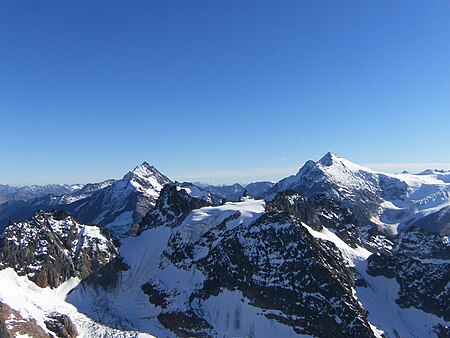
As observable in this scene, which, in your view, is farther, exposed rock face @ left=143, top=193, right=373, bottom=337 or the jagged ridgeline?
exposed rock face @ left=143, top=193, right=373, bottom=337

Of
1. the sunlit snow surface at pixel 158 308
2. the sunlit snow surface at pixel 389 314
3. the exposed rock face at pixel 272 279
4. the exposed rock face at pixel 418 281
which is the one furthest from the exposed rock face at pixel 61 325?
the exposed rock face at pixel 418 281

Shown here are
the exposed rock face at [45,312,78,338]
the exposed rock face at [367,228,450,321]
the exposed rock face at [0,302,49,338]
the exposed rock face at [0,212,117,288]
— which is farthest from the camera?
the exposed rock face at [367,228,450,321]

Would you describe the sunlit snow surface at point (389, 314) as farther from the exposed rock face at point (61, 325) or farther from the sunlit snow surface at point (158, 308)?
the exposed rock face at point (61, 325)

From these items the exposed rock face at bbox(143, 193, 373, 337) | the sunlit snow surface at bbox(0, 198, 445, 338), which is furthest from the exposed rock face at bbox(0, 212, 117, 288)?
the exposed rock face at bbox(143, 193, 373, 337)

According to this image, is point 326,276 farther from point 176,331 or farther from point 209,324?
point 176,331

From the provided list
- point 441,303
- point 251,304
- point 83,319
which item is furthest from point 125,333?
point 441,303

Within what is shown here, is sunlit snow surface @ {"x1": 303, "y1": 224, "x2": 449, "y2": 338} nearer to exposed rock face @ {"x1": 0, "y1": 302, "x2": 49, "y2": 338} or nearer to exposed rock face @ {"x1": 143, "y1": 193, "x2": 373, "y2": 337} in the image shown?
exposed rock face @ {"x1": 143, "y1": 193, "x2": 373, "y2": 337}
